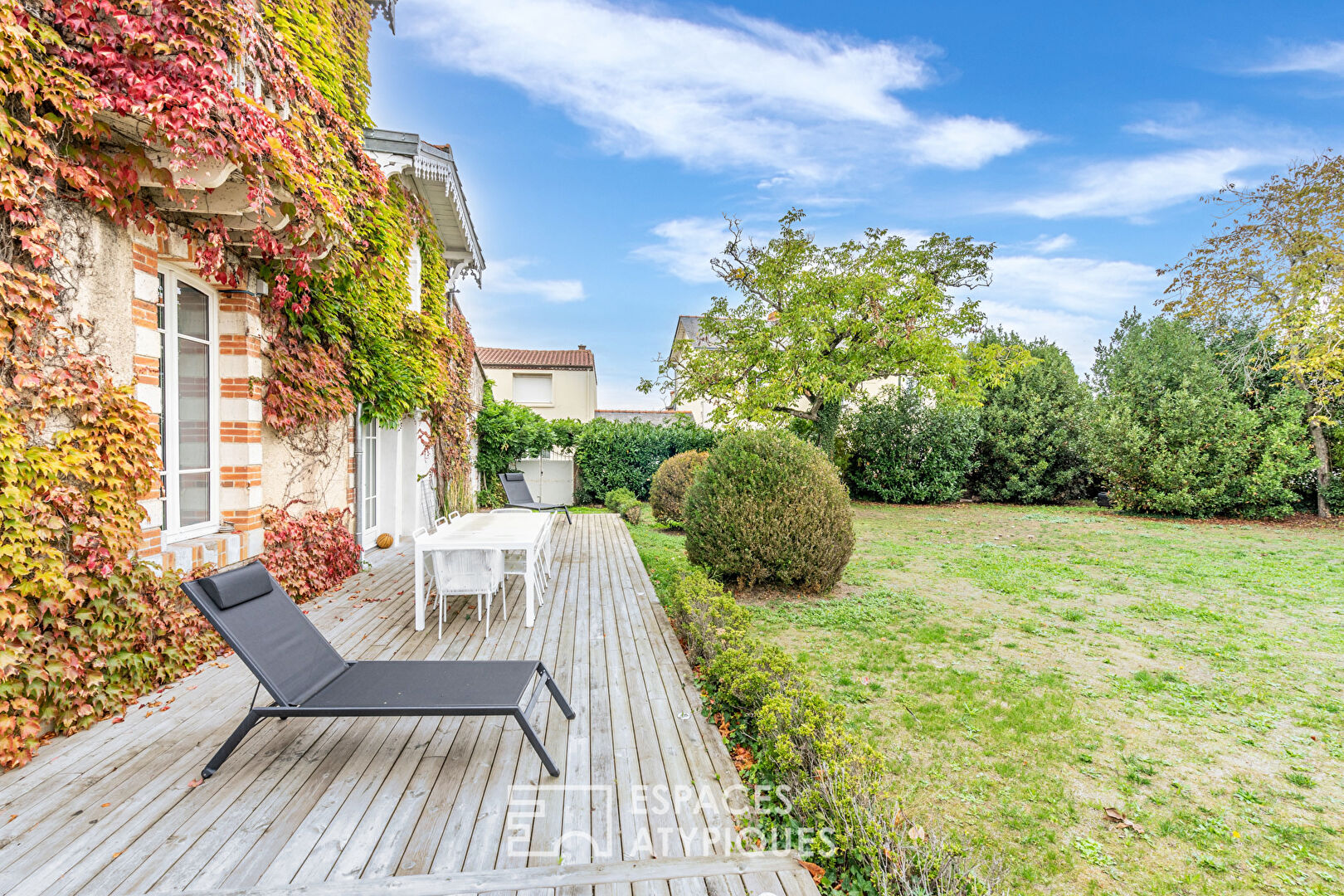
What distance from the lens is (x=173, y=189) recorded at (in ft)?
10.6

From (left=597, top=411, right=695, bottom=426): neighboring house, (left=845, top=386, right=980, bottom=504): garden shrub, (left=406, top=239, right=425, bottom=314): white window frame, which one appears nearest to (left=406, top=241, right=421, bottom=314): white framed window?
(left=406, top=239, right=425, bottom=314): white window frame

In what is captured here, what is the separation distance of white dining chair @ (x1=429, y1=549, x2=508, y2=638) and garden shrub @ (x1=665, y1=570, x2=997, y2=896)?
5.94 feet

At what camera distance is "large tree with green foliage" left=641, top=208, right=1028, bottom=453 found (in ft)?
49.5

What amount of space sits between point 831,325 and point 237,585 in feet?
47.7

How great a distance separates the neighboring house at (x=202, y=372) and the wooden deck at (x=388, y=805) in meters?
1.16

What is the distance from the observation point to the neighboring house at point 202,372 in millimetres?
3174

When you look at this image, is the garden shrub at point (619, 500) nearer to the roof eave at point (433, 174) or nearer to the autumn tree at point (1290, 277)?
the roof eave at point (433, 174)

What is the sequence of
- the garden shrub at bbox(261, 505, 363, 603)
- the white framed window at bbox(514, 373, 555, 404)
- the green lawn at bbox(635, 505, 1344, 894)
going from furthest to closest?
the white framed window at bbox(514, 373, 555, 404) → the garden shrub at bbox(261, 505, 363, 603) → the green lawn at bbox(635, 505, 1344, 894)

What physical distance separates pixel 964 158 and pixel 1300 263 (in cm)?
846

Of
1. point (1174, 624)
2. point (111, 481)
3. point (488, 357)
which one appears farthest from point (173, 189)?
point (488, 357)

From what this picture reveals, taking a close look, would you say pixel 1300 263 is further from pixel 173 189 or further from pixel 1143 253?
pixel 173 189

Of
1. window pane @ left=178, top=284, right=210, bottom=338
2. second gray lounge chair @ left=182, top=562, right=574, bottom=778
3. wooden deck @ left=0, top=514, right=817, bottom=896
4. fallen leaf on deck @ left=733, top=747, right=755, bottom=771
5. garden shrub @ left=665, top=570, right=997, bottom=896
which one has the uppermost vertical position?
Result: window pane @ left=178, top=284, right=210, bottom=338

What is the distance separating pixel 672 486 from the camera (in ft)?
40.2

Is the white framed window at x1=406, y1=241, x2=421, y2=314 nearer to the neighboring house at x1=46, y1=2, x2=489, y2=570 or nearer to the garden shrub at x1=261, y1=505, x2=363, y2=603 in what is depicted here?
the neighboring house at x1=46, y1=2, x2=489, y2=570
